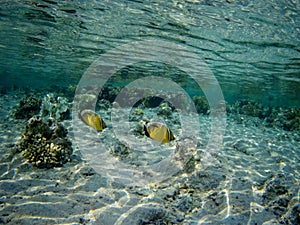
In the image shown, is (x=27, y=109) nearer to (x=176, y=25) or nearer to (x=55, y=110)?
(x=55, y=110)

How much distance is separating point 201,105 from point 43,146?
16589 mm

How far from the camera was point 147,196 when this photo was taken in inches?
224

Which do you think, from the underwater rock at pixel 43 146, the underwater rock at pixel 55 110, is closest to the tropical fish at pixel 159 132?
the underwater rock at pixel 43 146

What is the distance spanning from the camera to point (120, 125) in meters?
12.5

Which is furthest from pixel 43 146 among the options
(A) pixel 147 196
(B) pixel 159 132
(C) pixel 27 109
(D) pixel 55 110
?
(C) pixel 27 109

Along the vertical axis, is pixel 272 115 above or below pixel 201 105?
above

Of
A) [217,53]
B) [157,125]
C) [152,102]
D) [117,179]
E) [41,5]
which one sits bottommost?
[152,102]

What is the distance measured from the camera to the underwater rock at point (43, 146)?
677 centimetres

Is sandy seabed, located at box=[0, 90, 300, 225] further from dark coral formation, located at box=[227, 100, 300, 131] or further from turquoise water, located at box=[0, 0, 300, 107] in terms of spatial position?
dark coral formation, located at box=[227, 100, 300, 131]

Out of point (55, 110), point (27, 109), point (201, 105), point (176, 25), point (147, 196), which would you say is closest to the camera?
point (147, 196)

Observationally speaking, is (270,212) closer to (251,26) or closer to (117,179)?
(117,179)

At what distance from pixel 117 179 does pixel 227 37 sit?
1028cm

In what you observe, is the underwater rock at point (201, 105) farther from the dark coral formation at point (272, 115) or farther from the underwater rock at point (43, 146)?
the underwater rock at point (43, 146)

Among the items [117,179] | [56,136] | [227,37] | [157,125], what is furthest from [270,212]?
[227,37]
